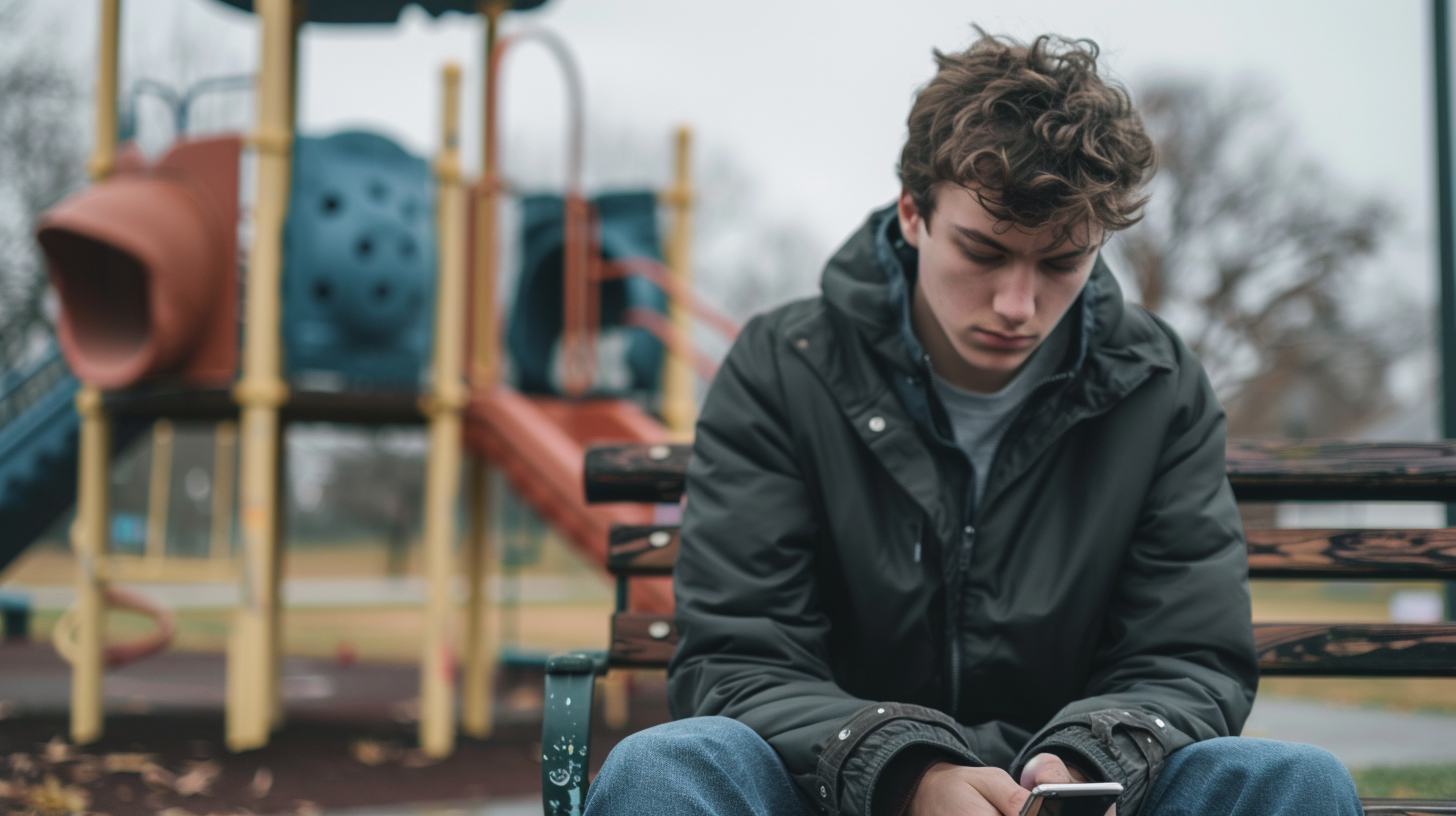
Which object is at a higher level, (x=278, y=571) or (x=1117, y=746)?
(x=1117, y=746)

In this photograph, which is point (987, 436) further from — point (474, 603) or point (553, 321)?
point (553, 321)

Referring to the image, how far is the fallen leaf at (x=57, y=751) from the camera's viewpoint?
230 inches

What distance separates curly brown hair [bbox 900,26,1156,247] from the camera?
5.81 feet

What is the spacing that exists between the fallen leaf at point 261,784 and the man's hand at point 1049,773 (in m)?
4.19

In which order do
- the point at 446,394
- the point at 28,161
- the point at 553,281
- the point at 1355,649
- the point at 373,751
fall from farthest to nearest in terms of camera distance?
the point at 28,161 < the point at 553,281 < the point at 446,394 < the point at 373,751 < the point at 1355,649

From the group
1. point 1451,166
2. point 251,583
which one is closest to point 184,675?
point 251,583

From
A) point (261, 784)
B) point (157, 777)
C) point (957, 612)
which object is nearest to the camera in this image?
point (957, 612)

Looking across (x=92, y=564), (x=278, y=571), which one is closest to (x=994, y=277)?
(x=278, y=571)

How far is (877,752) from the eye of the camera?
1555 millimetres

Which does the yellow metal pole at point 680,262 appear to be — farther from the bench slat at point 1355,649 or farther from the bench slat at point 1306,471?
the bench slat at point 1355,649

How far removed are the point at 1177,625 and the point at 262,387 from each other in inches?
201

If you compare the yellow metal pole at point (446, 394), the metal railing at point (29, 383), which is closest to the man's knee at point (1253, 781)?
the yellow metal pole at point (446, 394)

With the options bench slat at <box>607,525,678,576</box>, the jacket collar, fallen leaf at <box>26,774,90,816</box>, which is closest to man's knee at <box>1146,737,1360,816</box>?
the jacket collar

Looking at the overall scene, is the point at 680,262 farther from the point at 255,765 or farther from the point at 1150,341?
the point at 1150,341
